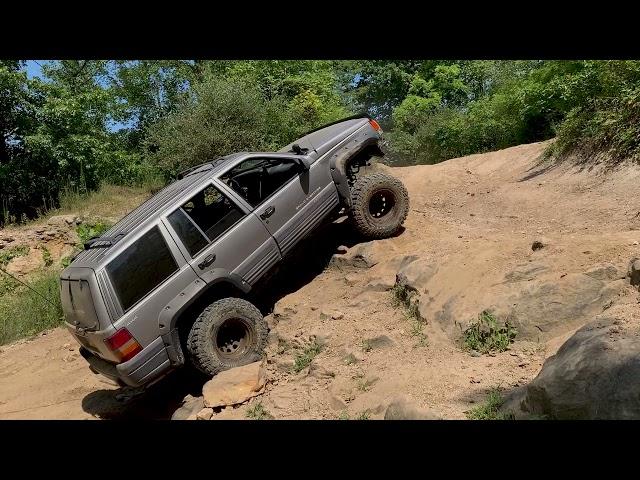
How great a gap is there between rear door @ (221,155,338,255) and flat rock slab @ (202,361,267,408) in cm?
177

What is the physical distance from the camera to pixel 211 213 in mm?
6492

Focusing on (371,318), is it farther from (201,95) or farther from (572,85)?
(201,95)

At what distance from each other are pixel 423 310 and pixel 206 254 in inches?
98.1

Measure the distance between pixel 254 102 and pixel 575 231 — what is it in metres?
12.8

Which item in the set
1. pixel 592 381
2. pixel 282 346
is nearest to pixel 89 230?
pixel 282 346

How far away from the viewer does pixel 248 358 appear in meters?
5.96

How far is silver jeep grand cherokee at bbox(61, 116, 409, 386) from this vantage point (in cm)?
539

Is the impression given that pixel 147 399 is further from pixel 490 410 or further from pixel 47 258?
pixel 47 258

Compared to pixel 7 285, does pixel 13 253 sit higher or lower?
higher

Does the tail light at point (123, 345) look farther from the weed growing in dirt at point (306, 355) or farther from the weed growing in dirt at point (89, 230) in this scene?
the weed growing in dirt at point (89, 230)

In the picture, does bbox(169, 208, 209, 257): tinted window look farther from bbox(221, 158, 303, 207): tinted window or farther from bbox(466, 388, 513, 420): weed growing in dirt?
bbox(466, 388, 513, 420): weed growing in dirt

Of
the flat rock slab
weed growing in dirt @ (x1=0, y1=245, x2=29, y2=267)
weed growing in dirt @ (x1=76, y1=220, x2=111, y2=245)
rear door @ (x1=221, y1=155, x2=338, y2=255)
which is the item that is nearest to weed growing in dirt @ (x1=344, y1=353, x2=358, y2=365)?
the flat rock slab

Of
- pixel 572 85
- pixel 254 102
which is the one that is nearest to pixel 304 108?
pixel 254 102

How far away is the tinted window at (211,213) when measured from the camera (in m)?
6.21
